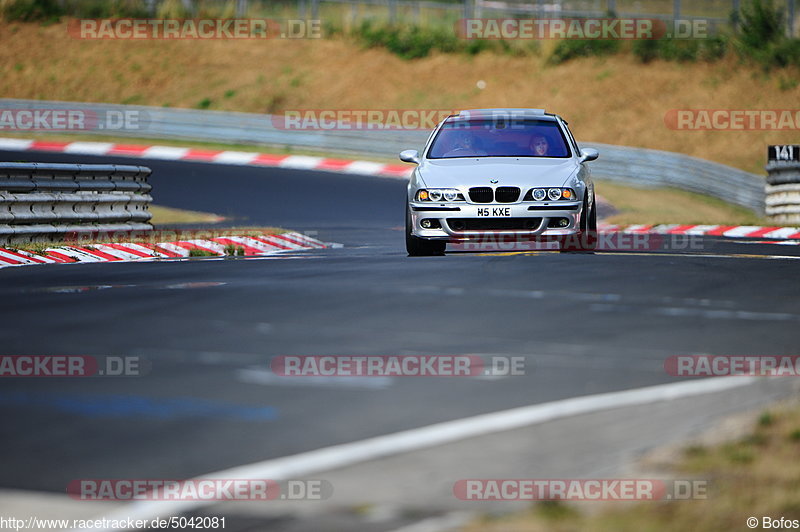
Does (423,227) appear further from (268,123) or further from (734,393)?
(268,123)

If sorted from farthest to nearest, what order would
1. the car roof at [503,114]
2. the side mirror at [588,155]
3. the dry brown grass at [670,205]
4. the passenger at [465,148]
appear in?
the dry brown grass at [670,205] → the car roof at [503,114] → the passenger at [465,148] → the side mirror at [588,155]

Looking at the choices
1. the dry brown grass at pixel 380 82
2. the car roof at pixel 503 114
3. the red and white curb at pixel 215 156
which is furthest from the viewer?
the dry brown grass at pixel 380 82

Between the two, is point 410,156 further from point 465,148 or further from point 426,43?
point 426,43

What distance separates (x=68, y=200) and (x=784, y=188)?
13168 mm

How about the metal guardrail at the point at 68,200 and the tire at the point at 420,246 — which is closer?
the tire at the point at 420,246

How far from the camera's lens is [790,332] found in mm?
8461

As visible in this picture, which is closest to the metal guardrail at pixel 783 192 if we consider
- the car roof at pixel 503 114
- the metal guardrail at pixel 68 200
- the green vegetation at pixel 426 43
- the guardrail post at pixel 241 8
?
the car roof at pixel 503 114

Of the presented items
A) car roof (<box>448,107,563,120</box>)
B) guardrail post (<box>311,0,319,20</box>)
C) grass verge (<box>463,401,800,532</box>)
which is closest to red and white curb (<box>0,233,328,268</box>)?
car roof (<box>448,107,563,120</box>)

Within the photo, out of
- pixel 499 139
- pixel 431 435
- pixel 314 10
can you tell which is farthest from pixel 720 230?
pixel 314 10

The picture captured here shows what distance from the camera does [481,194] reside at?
14.1 m

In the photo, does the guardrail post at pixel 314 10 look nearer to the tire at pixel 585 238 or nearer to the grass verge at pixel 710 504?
the tire at pixel 585 238

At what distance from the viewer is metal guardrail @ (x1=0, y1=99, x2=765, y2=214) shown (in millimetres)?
29391

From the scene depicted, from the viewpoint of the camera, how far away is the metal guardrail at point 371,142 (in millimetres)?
29391

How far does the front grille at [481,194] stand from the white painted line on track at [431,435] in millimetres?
7425
